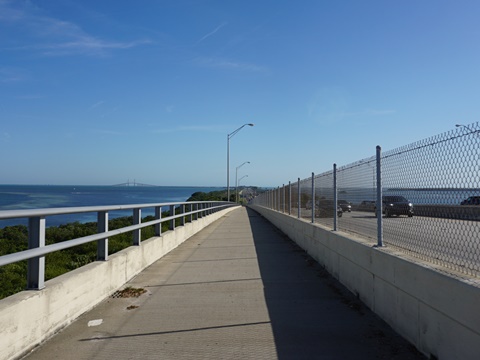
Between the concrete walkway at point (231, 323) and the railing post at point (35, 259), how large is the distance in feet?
2.21

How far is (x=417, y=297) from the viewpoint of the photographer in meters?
4.57

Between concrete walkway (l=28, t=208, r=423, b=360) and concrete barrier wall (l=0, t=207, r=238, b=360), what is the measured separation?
164mm

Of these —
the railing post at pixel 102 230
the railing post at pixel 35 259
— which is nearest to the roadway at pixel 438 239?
the railing post at pixel 102 230

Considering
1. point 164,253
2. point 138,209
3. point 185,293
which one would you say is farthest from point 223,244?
point 185,293

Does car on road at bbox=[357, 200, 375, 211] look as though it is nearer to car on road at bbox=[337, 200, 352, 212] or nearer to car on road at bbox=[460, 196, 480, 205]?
car on road at bbox=[337, 200, 352, 212]

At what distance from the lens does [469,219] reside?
4.15m

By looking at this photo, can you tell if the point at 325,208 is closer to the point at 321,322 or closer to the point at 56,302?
the point at 321,322

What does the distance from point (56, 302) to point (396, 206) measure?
4.31 metres

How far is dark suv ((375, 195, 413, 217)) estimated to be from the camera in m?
5.53

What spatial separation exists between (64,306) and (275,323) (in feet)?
8.42

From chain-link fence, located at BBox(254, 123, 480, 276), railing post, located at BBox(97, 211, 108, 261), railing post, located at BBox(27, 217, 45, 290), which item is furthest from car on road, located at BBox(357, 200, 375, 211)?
railing post, located at BBox(27, 217, 45, 290)

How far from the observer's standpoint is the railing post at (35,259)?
483 centimetres

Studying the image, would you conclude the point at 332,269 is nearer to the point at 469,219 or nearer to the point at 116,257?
the point at 116,257

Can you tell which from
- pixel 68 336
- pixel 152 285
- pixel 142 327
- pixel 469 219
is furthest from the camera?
pixel 152 285
